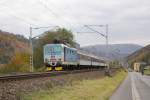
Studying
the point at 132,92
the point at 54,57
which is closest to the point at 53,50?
the point at 54,57

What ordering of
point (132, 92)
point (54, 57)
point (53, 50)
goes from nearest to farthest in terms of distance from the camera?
1. point (132, 92)
2. point (54, 57)
3. point (53, 50)

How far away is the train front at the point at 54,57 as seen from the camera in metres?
45.7

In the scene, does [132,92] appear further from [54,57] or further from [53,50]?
[53,50]

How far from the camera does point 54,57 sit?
4591 centimetres

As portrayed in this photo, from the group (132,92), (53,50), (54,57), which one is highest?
(53,50)

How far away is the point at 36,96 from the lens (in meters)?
20.3

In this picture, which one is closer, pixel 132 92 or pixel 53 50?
pixel 132 92

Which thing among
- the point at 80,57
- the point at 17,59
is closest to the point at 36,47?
the point at 17,59

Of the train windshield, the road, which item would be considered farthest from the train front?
the road

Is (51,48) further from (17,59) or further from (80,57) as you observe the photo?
(17,59)

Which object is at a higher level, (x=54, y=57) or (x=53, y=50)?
(x=53, y=50)

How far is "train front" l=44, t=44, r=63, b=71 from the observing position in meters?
45.7

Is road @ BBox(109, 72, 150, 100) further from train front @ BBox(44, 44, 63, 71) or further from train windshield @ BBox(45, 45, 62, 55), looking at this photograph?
Answer: train windshield @ BBox(45, 45, 62, 55)

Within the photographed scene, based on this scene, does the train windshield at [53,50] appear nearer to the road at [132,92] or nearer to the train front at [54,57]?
the train front at [54,57]
